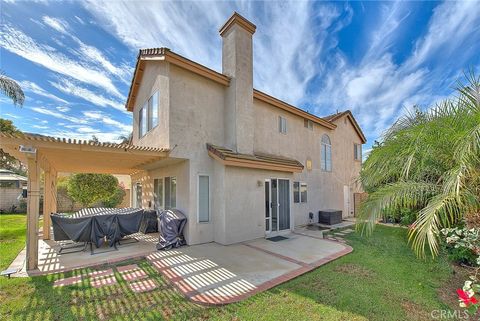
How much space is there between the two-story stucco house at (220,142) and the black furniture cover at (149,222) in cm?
77

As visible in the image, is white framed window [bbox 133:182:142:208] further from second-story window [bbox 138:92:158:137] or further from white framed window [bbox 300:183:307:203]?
white framed window [bbox 300:183:307:203]

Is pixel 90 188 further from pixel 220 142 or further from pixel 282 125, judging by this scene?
pixel 282 125

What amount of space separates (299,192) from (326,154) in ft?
16.0

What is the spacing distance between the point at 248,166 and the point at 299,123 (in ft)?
22.8

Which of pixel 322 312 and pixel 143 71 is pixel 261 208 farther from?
pixel 143 71

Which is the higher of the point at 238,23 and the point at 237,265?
the point at 238,23

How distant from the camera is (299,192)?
15258 mm

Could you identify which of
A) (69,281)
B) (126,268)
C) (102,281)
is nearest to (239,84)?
(126,268)

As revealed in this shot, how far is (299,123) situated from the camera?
52.0 ft

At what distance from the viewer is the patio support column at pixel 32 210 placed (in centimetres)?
694

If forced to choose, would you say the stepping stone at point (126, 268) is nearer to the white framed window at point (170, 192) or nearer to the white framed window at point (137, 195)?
the white framed window at point (170, 192)

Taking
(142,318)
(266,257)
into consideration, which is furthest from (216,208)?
(142,318)

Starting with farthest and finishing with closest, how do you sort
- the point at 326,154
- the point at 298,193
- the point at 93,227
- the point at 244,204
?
the point at 326,154, the point at 298,193, the point at 244,204, the point at 93,227

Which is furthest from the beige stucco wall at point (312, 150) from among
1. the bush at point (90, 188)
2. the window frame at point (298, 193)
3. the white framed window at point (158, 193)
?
the bush at point (90, 188)
